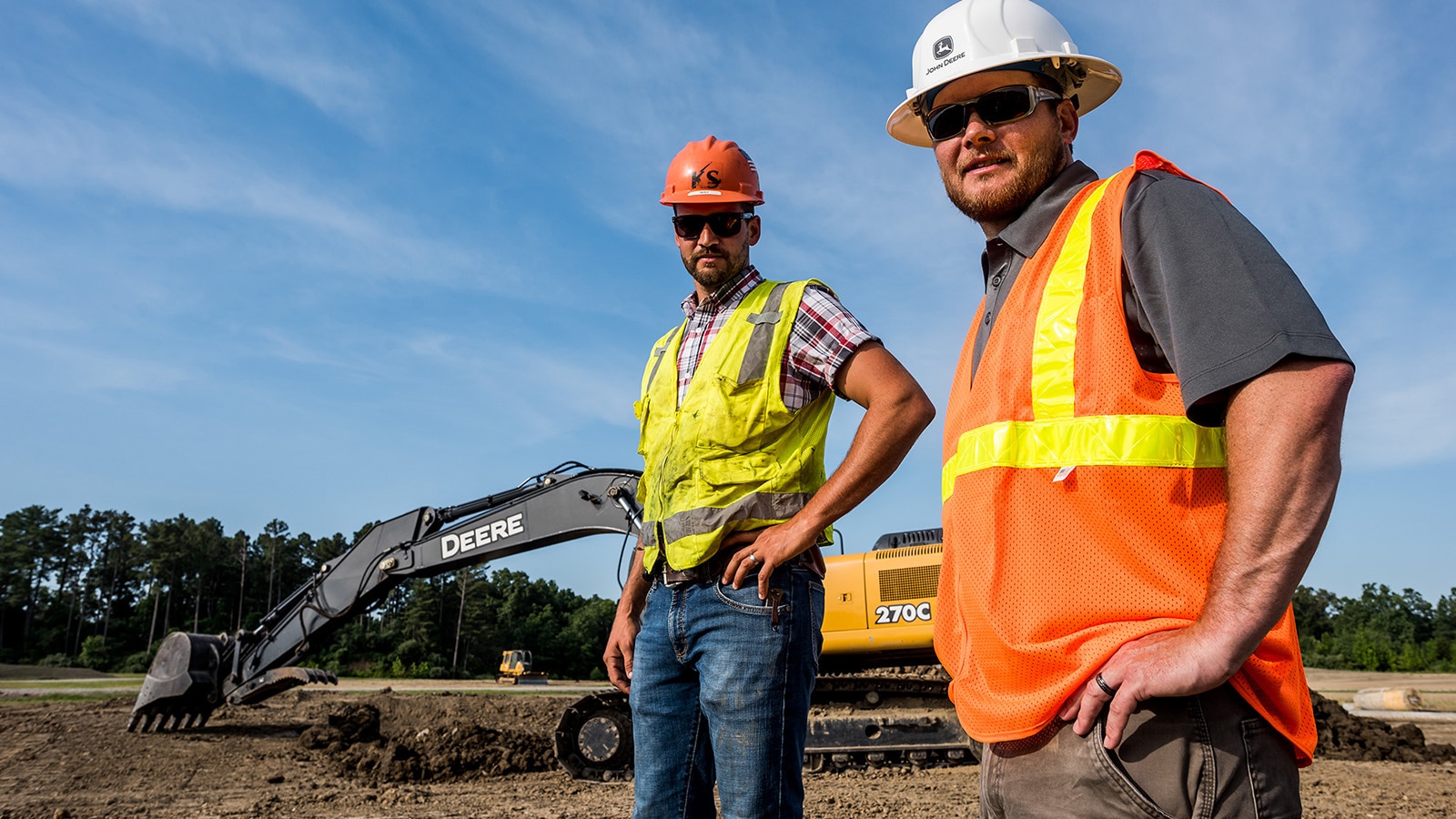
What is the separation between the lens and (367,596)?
10.1 metres

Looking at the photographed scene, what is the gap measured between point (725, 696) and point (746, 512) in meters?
0.47

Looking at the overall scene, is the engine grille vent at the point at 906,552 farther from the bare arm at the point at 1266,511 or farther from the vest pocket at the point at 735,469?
the bare arm at the point at 1266,511

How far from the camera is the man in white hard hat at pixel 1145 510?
1.27 m

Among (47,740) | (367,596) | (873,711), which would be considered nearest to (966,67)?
(873,711)

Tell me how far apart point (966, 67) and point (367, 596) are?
31.7ft

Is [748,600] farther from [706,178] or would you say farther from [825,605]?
[825,605]

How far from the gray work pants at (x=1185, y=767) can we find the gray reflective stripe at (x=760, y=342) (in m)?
1.41

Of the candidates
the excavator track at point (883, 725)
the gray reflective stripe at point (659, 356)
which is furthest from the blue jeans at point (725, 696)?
the excavator track at point (883, 725)

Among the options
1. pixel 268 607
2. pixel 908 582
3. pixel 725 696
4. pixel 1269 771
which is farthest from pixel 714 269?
pixel 268 607

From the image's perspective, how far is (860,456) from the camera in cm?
248

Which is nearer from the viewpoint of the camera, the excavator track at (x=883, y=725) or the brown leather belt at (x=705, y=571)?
the brown leather belt at (x=705, y=571)

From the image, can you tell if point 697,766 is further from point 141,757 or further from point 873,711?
point 141,757

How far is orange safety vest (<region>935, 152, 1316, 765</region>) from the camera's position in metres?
1.38

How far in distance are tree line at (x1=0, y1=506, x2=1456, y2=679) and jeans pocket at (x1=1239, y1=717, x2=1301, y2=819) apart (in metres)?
48.4
